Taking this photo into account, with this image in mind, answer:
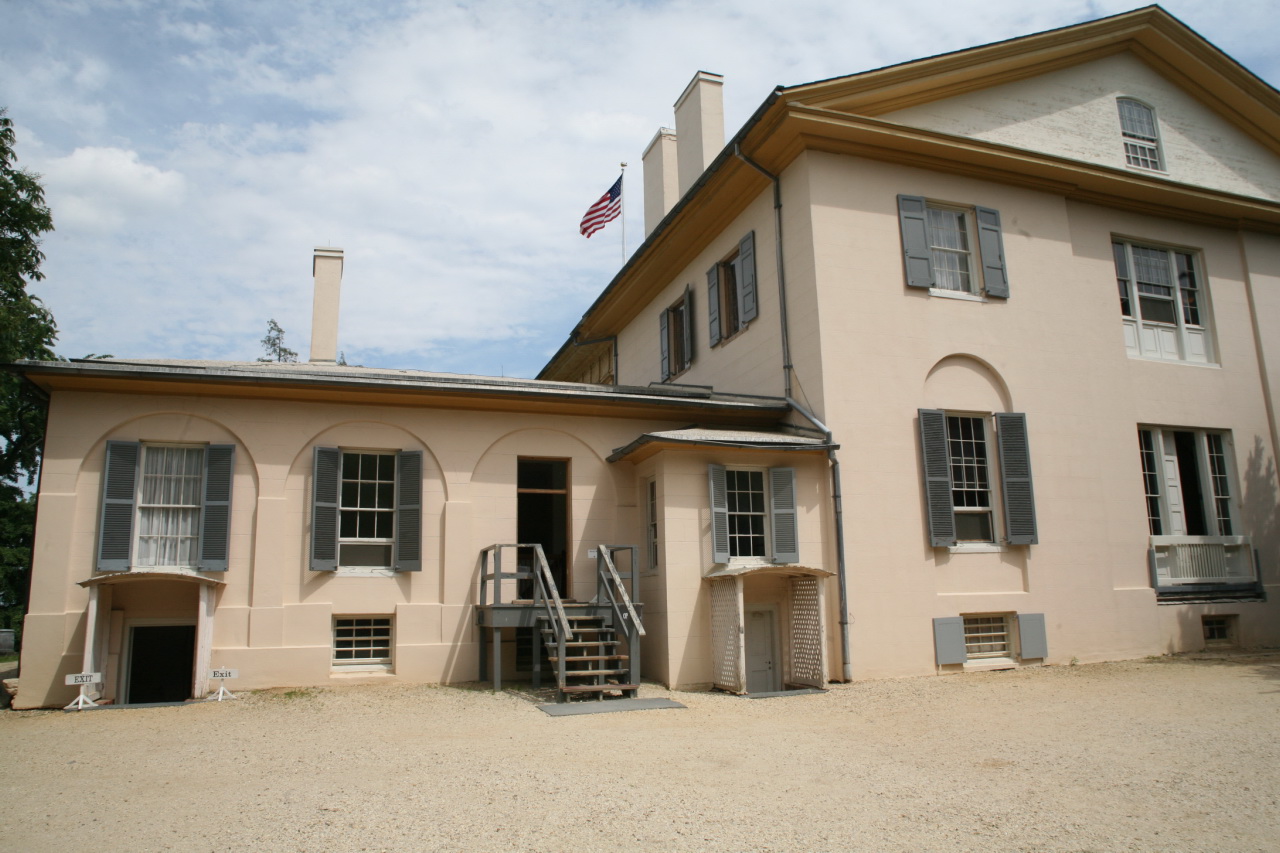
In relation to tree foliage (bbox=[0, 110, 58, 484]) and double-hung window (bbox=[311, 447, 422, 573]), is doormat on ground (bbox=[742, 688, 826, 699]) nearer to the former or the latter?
double-hung window (bbox=[311, 447, 422, 573])

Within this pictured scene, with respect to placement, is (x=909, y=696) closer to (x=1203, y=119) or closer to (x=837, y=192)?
(x=837, y=192)

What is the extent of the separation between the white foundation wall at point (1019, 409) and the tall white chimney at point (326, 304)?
10600mm

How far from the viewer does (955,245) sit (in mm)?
15430

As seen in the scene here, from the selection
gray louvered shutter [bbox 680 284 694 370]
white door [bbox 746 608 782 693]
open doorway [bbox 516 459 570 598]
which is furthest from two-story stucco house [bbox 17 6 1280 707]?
open doorway [bbox 516 459 570 598]

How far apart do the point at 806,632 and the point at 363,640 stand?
20.3ft

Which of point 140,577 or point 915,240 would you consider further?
point 915,240

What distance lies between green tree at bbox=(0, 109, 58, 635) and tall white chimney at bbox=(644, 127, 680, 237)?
16374 millimetres

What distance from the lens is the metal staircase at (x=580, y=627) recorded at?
11.6m

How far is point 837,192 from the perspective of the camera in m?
14.5

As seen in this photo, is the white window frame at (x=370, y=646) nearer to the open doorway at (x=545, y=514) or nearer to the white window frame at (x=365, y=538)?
the white window frame at (x=365, y=538)

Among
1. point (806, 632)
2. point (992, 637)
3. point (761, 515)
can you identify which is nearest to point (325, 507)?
point (761, 515)

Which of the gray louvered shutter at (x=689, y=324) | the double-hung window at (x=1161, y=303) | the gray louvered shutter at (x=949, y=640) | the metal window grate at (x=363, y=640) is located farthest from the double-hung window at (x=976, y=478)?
the metal window grate at (x=363, y=640)

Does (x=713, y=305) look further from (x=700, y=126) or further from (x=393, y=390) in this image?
(x=393, y=390)

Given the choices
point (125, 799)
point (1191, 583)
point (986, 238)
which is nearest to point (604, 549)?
point (125, 799)
